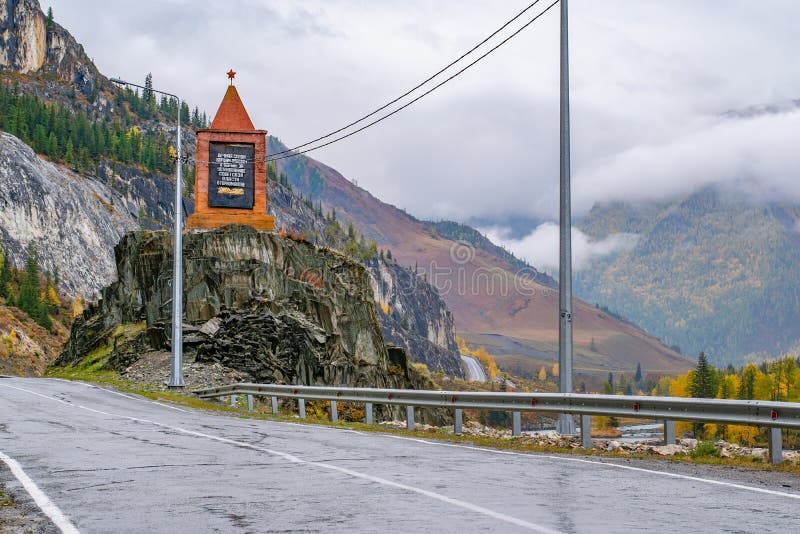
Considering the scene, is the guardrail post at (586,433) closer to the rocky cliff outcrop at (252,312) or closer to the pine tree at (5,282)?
the rocky cliff outcrop at (252,312)

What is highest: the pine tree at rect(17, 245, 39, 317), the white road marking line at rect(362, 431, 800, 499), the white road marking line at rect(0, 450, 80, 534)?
the pine tree at rect(17, 245, 39, 317)

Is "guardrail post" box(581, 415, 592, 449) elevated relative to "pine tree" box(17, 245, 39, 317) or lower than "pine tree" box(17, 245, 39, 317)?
lower

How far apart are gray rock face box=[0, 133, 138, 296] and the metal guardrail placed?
6470 inches

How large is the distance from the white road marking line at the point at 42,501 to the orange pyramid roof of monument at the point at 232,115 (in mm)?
44918

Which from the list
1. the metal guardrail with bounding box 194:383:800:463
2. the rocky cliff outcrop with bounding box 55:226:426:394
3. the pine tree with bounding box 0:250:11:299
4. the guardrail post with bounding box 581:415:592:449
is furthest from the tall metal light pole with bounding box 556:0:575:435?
the pine tree with bounding box 0:250:11:299

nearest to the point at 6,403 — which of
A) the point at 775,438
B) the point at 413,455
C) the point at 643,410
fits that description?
the point at 413,455

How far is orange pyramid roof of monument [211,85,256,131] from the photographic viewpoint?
183 feet

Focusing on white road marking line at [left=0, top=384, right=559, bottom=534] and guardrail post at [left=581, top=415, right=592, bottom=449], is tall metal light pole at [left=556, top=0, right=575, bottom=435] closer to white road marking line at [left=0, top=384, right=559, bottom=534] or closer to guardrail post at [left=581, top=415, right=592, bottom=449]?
guardrail post at [left=581, top=415, right=592, bottom=449]

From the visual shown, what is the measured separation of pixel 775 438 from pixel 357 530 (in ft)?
27.6

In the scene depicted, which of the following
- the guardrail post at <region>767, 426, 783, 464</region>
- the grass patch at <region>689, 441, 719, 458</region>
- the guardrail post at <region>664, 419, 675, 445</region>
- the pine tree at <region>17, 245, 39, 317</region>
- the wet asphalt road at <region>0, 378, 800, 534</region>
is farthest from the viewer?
the pine tree at <region>17, 245, 39, 317</region>

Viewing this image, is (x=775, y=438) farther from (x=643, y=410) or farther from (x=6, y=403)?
(x=6, y=403)

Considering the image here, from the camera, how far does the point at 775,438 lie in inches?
533

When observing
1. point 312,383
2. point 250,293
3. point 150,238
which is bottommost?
point 312,383

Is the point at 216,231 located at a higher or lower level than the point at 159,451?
higher
